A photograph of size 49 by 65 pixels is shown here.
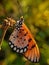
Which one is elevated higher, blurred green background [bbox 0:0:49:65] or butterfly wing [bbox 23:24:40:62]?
blurred green background [bbox 0:0:49:65]

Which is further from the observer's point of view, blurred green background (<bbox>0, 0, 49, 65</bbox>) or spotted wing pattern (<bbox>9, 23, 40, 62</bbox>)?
A: blurred green background (<bbox>0, 0, 49, 65</bbox>)

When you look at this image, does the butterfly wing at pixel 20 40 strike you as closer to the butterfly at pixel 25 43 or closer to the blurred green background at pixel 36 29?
the butterfly at pixel 25 43

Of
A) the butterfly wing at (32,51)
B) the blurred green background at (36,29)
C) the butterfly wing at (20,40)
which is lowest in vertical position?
the butterfly wing at (32,51)

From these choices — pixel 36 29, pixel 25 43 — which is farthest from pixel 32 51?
pixel 36 29

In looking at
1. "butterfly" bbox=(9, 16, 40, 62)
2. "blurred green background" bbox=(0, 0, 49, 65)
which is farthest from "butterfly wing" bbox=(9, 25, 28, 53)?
"blurred green background" bbox=(0, 0, 49, 65)

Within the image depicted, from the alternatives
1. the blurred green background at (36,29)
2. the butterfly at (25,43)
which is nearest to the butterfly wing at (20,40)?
the butterfly at (25,43)

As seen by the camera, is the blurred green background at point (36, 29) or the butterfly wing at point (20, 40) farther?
the blurred green background at point (36, 29)

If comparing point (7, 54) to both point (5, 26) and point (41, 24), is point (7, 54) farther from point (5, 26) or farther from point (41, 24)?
point (5, 26)

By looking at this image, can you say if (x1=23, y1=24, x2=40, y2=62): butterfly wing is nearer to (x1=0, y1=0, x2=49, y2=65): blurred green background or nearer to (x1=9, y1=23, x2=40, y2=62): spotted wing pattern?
(x1=9, y1=23, x2=40, y2=62): spotted wing pattern

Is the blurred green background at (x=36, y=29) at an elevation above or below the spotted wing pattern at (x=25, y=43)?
above
